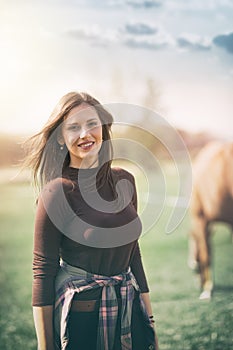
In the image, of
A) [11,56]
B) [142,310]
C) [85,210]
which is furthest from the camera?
[11,56]

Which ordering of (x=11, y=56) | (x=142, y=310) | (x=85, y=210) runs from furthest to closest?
1. (x=11, y=56)
2. (x=142, y=310)
3. (x=85, y=210)

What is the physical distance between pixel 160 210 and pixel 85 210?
2.31ft

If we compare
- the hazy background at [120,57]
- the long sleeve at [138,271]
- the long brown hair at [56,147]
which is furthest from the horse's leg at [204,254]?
A: the long brown hair at [56,147]

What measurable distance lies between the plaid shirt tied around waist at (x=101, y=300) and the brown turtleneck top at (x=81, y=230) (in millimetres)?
25

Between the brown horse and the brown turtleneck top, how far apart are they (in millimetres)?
687

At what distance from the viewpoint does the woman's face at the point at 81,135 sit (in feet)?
5.82

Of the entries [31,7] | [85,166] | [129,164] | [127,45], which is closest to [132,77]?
[127,45]

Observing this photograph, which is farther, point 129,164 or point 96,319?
point 129,164

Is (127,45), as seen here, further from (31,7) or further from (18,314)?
(18,314)

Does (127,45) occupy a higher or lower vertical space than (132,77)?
higher

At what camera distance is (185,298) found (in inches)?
94.3

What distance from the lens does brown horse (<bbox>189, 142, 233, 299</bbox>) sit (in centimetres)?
244

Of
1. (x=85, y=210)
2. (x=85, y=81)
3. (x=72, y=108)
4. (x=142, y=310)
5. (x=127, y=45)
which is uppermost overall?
(x=127, y=45)

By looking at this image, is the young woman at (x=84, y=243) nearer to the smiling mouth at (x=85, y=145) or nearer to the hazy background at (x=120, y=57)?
the smiling mouth at (x=85, y=145)
